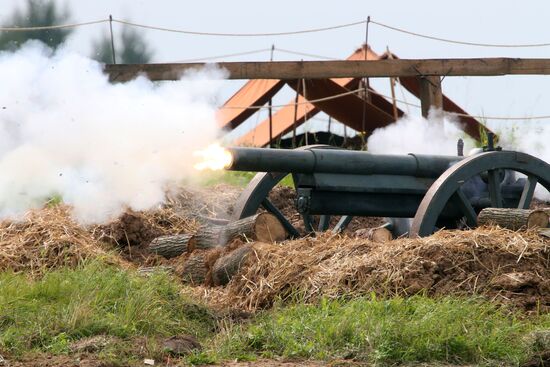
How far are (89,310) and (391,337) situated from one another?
2.02m

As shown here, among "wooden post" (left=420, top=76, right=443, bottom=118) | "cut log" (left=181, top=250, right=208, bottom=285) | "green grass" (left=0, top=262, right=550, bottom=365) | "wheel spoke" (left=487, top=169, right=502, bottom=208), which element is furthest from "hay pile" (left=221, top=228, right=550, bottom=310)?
"wooden post" (left=420, top=76, right=443, bottom=118)

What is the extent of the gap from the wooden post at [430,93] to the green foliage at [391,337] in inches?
416

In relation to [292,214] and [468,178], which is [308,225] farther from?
[292,214]

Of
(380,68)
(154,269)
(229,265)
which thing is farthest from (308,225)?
(380,68)

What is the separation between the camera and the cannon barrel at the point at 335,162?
1170cm

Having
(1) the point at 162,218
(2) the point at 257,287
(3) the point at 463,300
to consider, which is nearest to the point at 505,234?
(3) the point at 463,300

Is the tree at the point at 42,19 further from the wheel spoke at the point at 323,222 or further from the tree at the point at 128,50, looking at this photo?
the wheel spoke at the point at 323,222

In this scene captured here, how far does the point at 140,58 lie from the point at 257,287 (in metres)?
19.5

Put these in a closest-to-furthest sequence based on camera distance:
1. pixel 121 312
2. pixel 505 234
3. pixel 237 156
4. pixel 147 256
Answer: pixel 121 312 < pixel 505 234 < pixel 237 156 < pixel 147 256

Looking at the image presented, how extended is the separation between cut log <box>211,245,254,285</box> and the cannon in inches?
30.5

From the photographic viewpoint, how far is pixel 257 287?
1064 cm

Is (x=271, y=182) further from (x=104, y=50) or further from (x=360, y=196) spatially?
(x=104, y=50)

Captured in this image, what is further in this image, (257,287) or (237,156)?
(237,156)

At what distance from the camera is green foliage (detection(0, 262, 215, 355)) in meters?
8.45
